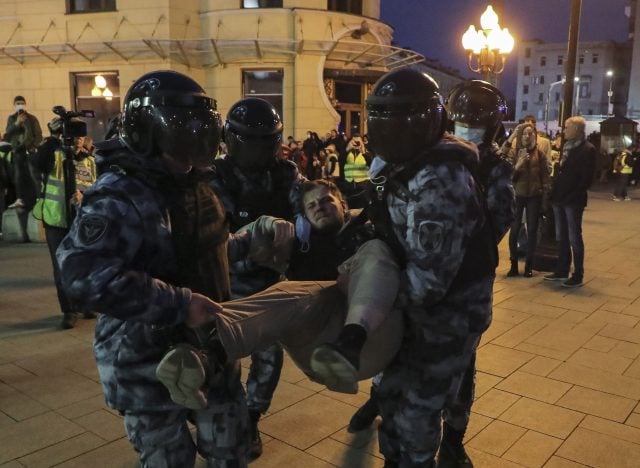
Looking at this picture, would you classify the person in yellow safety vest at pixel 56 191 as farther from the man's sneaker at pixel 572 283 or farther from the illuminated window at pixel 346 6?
the illuminated window at pixel 346 6

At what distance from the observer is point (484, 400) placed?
159 inches

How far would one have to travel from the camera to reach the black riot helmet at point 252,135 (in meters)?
3.11

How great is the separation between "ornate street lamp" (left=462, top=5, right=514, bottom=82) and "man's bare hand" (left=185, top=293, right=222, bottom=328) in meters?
9.57

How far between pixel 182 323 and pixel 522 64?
109 m

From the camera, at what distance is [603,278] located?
7.54 meters

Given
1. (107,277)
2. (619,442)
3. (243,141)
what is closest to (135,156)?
(107,277)

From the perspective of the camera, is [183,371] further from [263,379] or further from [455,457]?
[455,457]

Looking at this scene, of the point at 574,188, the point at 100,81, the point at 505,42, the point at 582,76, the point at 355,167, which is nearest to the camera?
the point at 574,188

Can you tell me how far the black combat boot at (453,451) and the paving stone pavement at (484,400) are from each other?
13 centimetres

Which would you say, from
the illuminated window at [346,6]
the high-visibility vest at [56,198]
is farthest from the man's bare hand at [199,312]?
the illuminated window at [346,6]

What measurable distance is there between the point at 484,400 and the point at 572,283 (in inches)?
144

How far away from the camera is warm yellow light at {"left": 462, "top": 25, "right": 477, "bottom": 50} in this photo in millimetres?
10547

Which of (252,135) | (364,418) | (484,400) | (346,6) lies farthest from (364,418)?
(346,6)

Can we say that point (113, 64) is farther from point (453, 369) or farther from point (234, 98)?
point (453, 369)
